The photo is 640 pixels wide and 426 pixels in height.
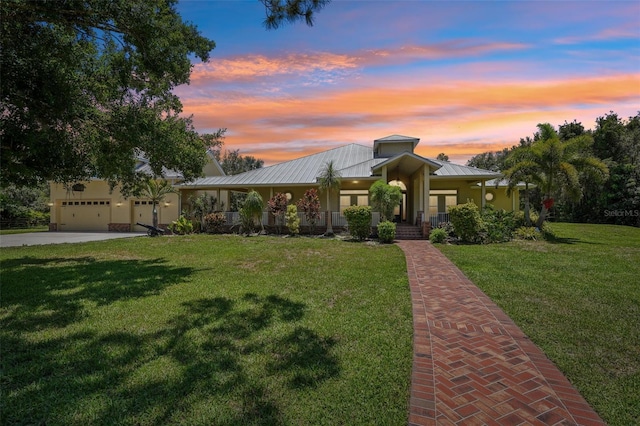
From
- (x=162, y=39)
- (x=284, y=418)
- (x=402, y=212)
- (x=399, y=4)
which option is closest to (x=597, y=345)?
(x=284, y=418)

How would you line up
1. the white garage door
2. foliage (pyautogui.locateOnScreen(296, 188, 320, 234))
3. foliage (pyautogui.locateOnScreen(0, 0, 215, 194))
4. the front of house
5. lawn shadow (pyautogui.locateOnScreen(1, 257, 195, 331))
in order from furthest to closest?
the white garage door
the front of house
foliage (pyautogui.locateOnScreen(296, 188, 320, 234))
foliage (pyautogui.locateOnScreen(0, 0, 215, 194))
lawn shadow (pyautogui.locateOnScreen(1, 257, 195, 331))

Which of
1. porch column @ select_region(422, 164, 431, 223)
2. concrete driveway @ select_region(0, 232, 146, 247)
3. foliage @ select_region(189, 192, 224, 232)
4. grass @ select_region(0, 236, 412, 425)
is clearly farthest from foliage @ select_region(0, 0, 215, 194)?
porch column @ select_region(422, 164, 431, 223)

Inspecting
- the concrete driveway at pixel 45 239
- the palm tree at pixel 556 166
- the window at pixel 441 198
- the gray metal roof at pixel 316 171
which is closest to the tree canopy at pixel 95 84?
the concrete driveway at pixel 45 239

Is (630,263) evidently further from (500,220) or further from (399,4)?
(399,4)

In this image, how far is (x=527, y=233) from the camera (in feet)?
47.0

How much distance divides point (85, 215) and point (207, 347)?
26686mm

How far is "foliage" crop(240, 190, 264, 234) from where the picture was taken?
17.4 m

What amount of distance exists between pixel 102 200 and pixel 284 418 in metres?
27.3

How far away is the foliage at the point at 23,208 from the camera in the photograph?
95.8 feet

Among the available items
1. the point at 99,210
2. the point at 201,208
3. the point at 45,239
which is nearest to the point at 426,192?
the point at 201,208

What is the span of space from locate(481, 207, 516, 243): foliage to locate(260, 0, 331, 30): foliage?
1179cm

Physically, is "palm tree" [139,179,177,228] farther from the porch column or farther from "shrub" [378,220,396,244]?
the porch column

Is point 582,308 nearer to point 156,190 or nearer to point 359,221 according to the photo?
point 359,221

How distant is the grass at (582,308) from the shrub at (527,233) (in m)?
3.34
